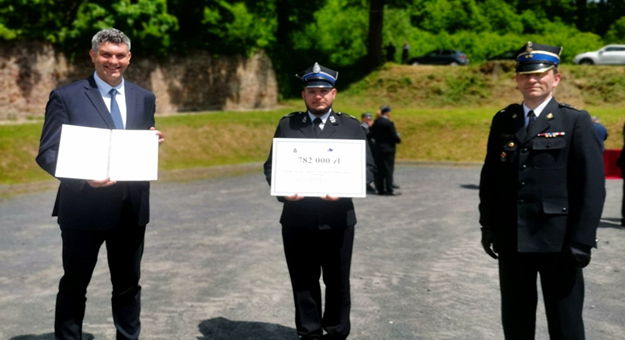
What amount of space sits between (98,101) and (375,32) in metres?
40.3

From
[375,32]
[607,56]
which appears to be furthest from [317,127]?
[607,56]

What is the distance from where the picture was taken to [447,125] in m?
30.0

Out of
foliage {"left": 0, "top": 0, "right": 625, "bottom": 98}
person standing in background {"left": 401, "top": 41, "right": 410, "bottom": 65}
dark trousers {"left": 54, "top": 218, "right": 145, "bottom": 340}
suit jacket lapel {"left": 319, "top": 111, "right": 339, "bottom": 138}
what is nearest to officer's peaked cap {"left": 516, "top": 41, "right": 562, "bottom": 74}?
suit jacket lapel {"left": 319, "top": 111, "right": 339, "bottom": 138}

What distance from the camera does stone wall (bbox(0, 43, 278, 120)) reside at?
27.1 metres

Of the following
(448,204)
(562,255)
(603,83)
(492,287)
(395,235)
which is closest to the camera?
(562,255)

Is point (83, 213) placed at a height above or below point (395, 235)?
above

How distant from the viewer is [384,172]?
17.0 metres

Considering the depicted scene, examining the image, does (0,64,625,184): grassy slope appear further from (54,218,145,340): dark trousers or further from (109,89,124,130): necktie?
(109,89,124,130): necktie

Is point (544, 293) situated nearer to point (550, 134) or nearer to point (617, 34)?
point (550, 134)

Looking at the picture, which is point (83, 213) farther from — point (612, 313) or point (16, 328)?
point (612, 313)

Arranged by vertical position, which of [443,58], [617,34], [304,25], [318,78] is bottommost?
[318,78]

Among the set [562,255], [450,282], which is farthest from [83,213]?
[450,282]

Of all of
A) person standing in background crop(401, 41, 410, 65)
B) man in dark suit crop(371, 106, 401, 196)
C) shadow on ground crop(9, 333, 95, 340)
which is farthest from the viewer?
person standing in background crop(401, 41, 410, 65)

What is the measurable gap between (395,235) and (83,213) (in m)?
6.63
